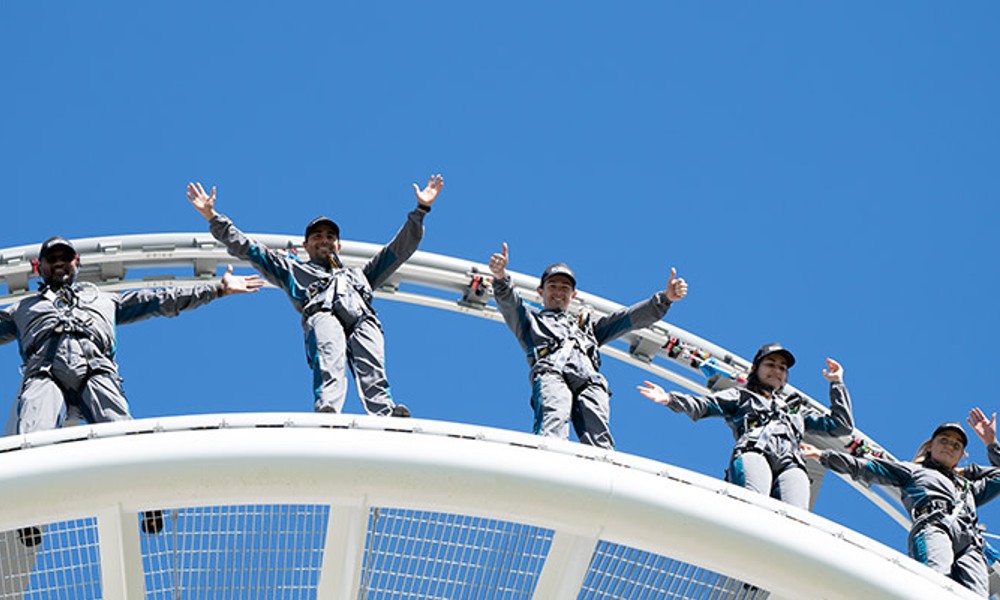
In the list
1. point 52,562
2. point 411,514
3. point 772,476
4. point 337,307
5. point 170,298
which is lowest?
point 52,562

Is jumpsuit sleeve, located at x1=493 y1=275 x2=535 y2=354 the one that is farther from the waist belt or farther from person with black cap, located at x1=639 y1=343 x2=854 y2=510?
the waist belt

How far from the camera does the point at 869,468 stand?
19078mm

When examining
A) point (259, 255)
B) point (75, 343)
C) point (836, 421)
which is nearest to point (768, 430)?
point (836, 421)

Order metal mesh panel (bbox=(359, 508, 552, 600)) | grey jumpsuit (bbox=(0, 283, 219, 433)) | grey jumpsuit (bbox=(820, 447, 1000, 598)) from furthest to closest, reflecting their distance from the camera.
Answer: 1. grey jumpsuit (bbox=(820, 447, 1000, 598))
2. grey jumpsuit (bbox=(0, 283, 219, 433))
3. metal mesh panel (bbox=(359, 508, 552, 600))

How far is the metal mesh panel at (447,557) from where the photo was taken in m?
14.3

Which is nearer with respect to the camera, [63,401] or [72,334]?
[63,401]

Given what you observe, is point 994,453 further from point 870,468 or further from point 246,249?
point 246,249

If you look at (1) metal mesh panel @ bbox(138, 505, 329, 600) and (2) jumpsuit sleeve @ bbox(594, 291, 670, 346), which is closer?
(1) metal mesh panel @ bbox(138, 505, 329, 600)

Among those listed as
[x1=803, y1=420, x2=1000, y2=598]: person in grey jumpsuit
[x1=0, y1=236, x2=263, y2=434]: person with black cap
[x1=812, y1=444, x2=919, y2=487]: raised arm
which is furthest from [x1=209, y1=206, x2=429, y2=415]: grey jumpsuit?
[x1=812, y1=444, x2=919, y2=487]: raised arm

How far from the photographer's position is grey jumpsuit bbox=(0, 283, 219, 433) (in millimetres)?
16031

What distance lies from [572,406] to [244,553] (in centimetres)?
423

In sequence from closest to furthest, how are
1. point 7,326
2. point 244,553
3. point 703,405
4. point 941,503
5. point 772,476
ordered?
point 244,553
point 7,326
point 772,476
point 703,405
point 941,503

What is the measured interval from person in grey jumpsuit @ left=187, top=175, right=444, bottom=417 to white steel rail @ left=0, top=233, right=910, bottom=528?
6.81 ft

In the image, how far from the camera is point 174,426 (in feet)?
45.3
